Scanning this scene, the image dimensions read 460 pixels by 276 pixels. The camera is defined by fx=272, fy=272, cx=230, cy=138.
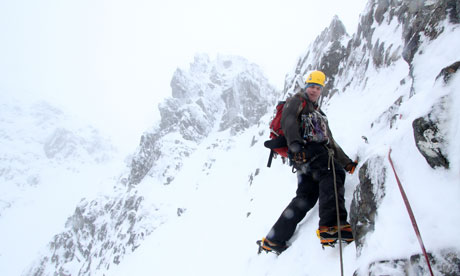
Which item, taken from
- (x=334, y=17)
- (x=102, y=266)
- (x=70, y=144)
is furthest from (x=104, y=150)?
(x=334, y=17)

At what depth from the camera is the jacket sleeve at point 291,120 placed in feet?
14.3

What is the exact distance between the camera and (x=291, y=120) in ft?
14.6

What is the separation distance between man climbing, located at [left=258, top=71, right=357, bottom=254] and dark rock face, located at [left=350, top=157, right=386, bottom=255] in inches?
16.0

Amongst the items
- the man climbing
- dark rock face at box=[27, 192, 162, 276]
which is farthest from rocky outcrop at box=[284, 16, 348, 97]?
dark rock face at box=[27, 192, 162, 276]

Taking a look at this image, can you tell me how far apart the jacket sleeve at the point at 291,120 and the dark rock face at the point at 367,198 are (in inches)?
42.2

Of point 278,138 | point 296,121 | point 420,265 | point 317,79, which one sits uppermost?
point 317,79

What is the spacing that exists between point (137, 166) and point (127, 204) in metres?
17.3

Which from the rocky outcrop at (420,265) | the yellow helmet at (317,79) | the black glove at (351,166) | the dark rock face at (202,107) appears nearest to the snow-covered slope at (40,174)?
the dark rock face at (202,107)

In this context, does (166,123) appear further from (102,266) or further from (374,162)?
(374,162)

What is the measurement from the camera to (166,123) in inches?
2936

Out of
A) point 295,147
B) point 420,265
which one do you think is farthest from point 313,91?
point 420,265

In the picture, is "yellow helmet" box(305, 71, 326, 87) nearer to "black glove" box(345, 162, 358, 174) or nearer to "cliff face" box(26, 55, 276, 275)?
"black glove" box(345, 162, 358, 174)

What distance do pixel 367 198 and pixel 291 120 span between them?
1617 millimetres

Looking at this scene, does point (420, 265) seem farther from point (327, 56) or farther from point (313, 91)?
point (327, 56)
